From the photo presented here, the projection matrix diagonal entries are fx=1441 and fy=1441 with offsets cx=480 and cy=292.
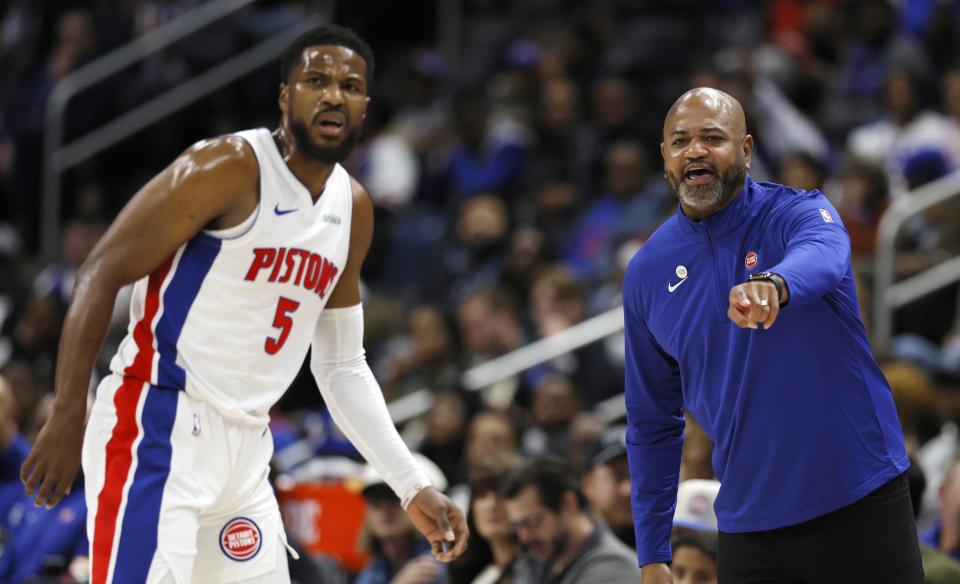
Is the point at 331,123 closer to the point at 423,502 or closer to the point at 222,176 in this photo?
the point at 222,176

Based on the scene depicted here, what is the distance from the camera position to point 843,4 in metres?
11.0

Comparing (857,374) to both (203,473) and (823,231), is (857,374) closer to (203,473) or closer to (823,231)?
(823,231)

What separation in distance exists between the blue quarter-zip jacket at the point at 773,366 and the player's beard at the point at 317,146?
0.97m

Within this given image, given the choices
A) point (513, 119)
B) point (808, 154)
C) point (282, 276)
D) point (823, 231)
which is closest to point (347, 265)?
point (282, 276)

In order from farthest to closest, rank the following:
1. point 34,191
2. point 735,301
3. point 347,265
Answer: point 34,191 < point 347,265 < point 735,301

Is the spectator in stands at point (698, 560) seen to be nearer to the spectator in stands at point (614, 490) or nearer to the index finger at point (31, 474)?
the spectator in stands at point (614, 490)

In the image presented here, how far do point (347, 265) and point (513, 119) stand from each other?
279 inches

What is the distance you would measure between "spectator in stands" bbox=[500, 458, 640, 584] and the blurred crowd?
1cm

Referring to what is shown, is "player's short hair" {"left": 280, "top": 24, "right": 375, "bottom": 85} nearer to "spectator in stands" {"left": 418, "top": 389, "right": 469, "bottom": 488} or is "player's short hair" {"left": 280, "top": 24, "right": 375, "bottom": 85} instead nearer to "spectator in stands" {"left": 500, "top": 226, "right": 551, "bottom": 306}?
"spectator in stands" {"left": 418, "top": 389, "right": 469, "bottom": 488}

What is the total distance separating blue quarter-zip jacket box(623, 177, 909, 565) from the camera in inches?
145

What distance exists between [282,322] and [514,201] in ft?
22.5

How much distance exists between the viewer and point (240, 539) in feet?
13.8

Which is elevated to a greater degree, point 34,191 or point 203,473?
point 34,191

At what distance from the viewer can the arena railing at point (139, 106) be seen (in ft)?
39.2
